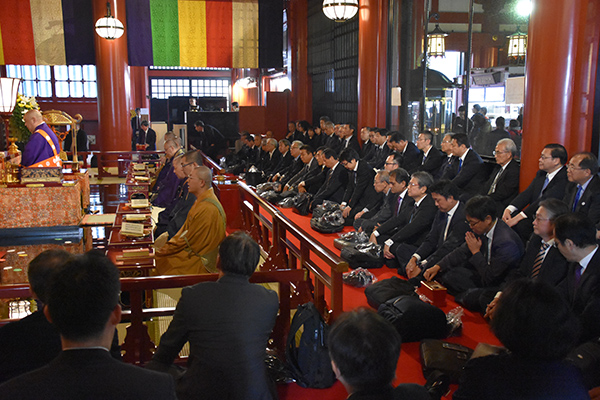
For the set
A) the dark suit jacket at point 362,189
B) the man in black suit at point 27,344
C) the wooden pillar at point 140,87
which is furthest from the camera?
the wooden pillar at point 140,87

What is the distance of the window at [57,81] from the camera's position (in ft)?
60.1

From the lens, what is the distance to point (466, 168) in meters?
6.47

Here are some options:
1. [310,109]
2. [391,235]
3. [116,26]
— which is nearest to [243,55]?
[310,109]

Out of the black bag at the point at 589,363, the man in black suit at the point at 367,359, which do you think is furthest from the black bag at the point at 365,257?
the man in black suit at the point at 367,359

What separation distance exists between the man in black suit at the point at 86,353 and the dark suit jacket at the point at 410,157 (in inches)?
262

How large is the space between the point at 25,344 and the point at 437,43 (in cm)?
802

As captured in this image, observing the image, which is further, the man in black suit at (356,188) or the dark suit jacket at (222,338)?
the man in black suit at (356,188)

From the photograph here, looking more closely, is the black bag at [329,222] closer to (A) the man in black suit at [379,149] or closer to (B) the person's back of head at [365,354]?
(A) the man in black suit at [379,149]

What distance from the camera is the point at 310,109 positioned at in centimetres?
1387

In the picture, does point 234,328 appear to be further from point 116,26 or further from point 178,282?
point 116,26

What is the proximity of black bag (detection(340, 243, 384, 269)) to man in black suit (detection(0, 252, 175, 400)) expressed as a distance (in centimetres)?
408

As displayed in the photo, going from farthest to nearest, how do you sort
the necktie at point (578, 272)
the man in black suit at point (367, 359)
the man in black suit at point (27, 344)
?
the necktie at point (578, 272), the man in black suit at point (27, 344), the man in black suit at point (367, 359)

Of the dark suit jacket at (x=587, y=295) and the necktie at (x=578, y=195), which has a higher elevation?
the necktie at (x=578, y=195)

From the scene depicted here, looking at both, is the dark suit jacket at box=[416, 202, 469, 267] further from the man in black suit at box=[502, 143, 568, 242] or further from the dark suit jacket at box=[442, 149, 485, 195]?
the dark suit jacket at box=[442, 149, 485, 195]
